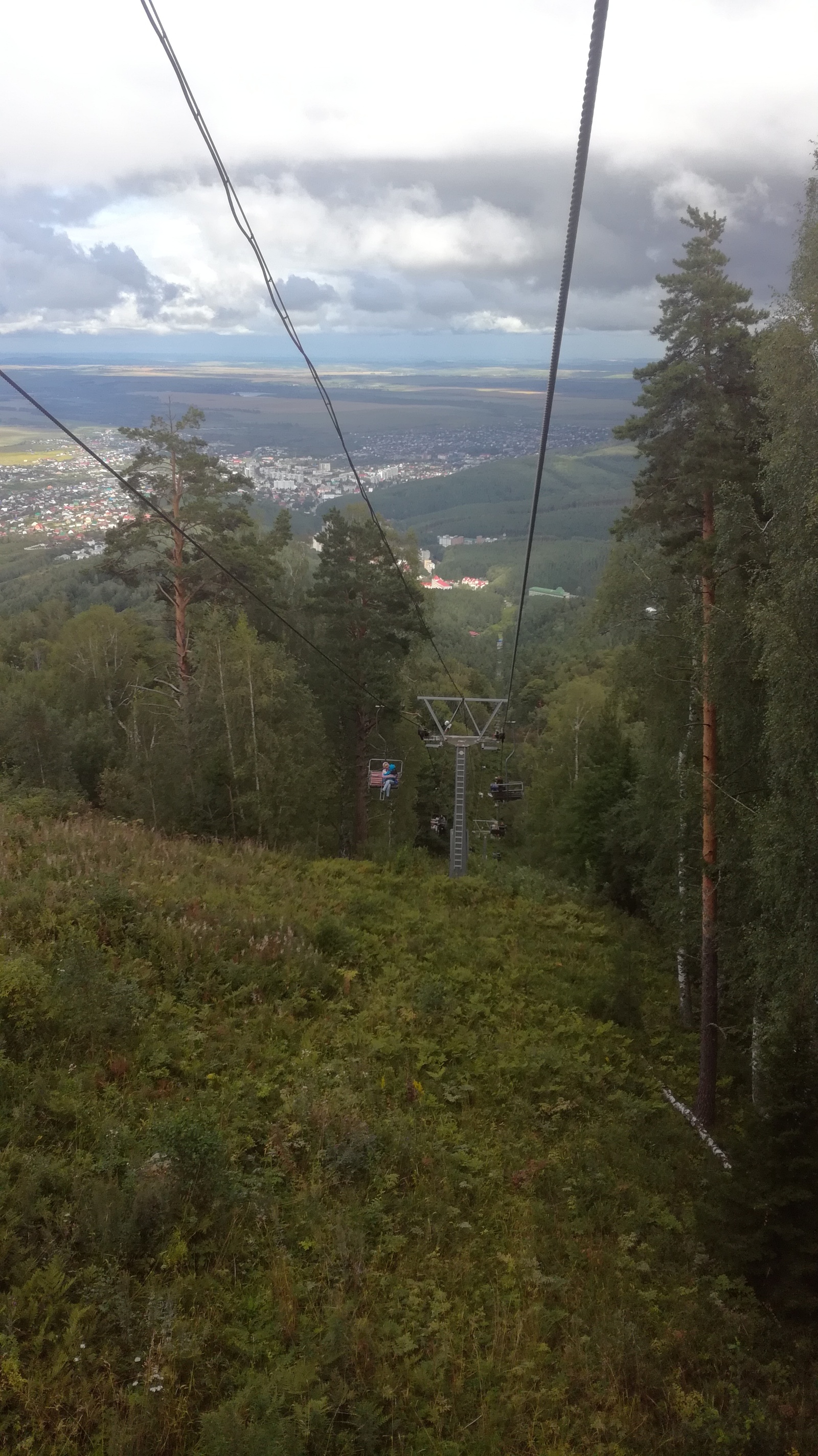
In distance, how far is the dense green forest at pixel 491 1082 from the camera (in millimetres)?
5262

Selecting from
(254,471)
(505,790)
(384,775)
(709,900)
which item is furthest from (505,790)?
(709,900)

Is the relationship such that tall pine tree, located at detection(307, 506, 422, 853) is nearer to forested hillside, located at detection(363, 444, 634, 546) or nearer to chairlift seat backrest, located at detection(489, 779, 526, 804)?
chairlift seat backrest, located at detection(489, 779, 526, 804)

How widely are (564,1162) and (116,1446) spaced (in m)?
5.16

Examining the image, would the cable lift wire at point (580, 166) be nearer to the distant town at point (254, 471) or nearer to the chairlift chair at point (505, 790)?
the distant town at point (254, 471)

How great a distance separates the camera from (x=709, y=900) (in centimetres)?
1124

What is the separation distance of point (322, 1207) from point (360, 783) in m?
21.6

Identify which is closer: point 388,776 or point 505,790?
point 505,790

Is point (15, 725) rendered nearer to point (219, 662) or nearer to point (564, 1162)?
point (219, 662)

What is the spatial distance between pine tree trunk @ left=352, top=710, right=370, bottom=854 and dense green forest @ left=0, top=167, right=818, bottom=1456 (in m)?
9.06

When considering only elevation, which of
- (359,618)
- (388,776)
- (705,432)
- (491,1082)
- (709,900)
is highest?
(705,432)

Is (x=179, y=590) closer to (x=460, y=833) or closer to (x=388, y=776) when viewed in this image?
(x=388, y=776)

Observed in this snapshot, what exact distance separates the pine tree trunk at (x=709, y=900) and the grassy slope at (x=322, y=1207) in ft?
2.84

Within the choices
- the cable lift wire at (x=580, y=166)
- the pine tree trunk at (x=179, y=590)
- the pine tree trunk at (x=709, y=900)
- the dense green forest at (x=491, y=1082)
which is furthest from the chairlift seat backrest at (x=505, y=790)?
the cable lift wire at (x=580, y=166)

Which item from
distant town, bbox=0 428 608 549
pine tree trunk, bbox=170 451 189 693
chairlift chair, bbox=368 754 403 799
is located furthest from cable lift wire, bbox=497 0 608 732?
chairlift chair, bbox=368 754 403 799
